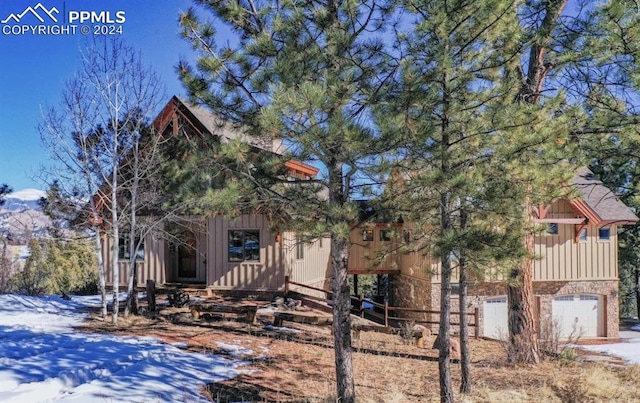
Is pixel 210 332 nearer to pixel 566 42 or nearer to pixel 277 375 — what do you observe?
pixel 277 375

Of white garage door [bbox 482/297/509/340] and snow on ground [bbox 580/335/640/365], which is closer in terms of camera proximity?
snow on ground [bbox 580/335/640/365]

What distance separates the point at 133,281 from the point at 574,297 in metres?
14.8

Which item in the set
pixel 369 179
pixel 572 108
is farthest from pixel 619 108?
pixel 369 179

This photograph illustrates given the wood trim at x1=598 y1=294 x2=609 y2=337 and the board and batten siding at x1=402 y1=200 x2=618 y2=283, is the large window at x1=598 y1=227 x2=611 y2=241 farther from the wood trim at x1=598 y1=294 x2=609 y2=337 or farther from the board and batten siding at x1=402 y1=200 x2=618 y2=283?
the wood trim at x1=598 y1=294 x2=609 y2=337

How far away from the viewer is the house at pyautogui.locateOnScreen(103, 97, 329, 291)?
13906 mm

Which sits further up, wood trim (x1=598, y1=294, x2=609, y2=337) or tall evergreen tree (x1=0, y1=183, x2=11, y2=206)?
tall evergreen tree (x1=0, y1=183, x2=11, y2=206)

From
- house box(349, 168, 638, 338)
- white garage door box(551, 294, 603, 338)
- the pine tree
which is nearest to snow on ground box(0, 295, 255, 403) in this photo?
the pine tree

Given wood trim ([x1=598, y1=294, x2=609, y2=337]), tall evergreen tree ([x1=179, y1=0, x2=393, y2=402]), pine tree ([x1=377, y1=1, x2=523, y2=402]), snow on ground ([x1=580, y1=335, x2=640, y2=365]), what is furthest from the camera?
wood trim ([x1=598, y1=294, x2=609, y2=337])

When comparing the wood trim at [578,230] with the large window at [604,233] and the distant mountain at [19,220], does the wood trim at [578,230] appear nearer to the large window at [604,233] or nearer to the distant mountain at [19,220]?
the large window at [604,233]

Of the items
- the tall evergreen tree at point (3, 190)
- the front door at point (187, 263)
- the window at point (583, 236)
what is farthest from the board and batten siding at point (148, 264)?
the window at point (583, 236)

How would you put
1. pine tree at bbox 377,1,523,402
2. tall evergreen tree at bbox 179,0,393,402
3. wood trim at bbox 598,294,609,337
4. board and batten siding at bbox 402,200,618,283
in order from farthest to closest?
wood trim at bbox 598,294,609,337 < board and batten siding at bbox 402,200,618,283 < pine tree at bbox 377,1,523,402 < tall evergreen tree at bbox 179,0,393,402

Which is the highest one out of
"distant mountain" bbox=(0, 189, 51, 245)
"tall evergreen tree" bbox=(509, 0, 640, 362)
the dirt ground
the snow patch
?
"tall evergreen tree" bbox=(509, 0, 640, 362)

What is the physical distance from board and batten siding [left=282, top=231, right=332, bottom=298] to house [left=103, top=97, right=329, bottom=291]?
0.03m

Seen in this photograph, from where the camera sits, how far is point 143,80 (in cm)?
1121
